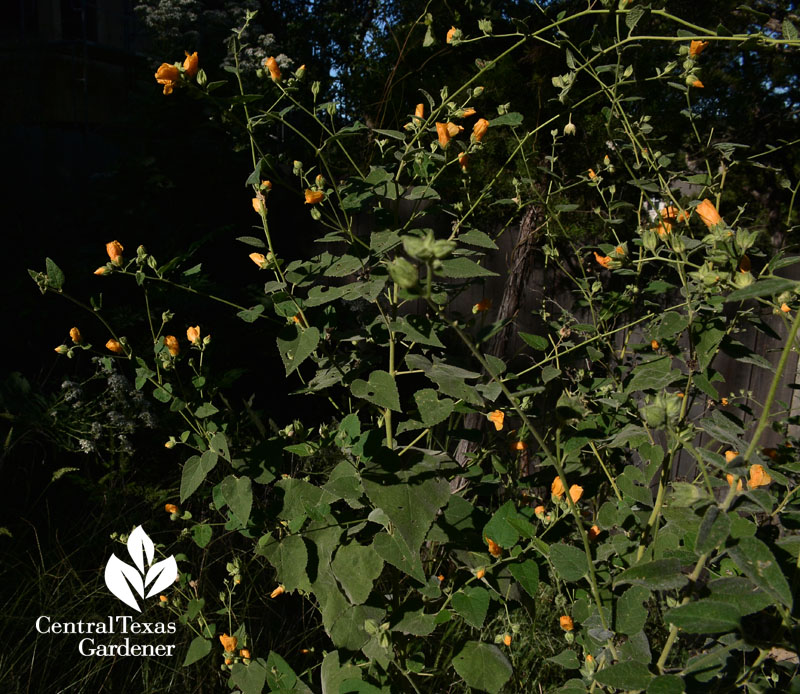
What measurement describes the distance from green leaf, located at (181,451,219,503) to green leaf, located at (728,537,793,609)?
787 mm

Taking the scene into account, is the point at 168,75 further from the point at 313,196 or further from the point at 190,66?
the point at 313,196

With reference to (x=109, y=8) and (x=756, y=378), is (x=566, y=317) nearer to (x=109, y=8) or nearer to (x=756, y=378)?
(x=756, y=378)

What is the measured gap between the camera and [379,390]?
38.2 inches

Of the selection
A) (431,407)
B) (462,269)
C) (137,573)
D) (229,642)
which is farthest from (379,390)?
(137,573)

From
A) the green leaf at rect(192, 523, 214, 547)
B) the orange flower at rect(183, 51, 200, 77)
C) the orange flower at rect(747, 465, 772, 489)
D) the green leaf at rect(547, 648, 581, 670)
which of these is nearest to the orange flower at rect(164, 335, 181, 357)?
the green leaf at rect(192, 523, 214, 547)

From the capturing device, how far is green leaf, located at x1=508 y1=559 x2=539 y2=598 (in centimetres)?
98

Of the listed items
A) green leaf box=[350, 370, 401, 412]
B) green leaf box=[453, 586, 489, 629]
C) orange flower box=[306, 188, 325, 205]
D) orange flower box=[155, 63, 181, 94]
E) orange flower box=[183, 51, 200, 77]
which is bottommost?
green leaf box=[453, 586, 489, 629]

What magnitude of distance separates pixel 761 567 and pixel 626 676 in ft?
0.72

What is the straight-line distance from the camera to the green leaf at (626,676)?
693 mm

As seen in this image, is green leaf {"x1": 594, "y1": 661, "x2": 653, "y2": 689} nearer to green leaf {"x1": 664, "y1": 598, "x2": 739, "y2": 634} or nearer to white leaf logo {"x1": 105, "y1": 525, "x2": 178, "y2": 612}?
green leaf {"x1": 664, "y1": 598, "x2": 739, "y2": 634}

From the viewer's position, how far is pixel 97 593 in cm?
178

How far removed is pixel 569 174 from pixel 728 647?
276 centimetres

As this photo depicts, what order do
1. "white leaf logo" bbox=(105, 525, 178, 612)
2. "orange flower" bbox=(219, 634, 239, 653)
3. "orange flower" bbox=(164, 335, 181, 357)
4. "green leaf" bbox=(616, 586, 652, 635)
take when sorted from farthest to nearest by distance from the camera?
"white leaf logo" bbox=(105, 525, 178, 612) → "orange flower" bbox=(219, 634, 239, 653) → "orange flower" bbox=(164, 335, 181, 357) → "green leaf" bbox=(616, 586, 652, 635)

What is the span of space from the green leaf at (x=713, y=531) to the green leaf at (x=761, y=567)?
38 mm
